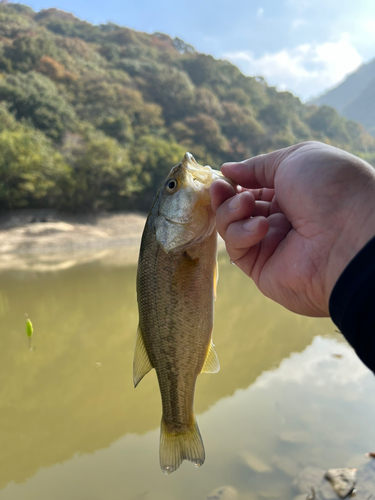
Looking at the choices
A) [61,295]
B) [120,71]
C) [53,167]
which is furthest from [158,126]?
[61,295]

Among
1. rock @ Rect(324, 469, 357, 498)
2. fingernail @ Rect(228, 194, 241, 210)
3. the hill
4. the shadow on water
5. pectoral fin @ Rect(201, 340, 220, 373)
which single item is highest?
the hill

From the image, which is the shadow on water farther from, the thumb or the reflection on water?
the thumb

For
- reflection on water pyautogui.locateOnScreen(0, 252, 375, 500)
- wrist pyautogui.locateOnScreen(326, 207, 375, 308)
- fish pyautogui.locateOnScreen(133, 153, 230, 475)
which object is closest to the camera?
wrist pyautogui.locateOnScreen(326, 207, 375, 308)

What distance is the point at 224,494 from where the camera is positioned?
3912mm

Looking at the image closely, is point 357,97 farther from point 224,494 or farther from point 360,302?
point 360,302

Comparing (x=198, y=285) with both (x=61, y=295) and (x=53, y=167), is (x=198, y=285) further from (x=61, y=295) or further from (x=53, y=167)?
(x=53, y=167)

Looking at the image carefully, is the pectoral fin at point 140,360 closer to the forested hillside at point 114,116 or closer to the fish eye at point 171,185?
the fish eye at point 171,185

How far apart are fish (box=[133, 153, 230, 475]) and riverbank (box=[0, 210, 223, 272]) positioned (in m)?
15.8

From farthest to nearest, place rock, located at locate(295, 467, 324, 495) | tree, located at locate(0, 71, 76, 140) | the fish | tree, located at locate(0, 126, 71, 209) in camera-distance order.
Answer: tree, located at locate(0, 71, 76, 140) → tree, located at locate(0, 126, 71, 209) → rock, located at locate(295, 467, 324, 495) → the fish

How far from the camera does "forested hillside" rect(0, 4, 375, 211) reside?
26686 mm

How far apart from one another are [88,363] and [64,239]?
1649 centimetres

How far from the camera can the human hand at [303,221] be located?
1.42m

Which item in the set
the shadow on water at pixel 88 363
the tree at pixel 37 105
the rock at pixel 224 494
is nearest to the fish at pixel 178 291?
the rock at pixel 224 494

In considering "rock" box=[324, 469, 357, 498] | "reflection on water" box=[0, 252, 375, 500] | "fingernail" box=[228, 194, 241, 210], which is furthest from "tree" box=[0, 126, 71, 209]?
"fingernail" box=[228, 194, 241, 210]
